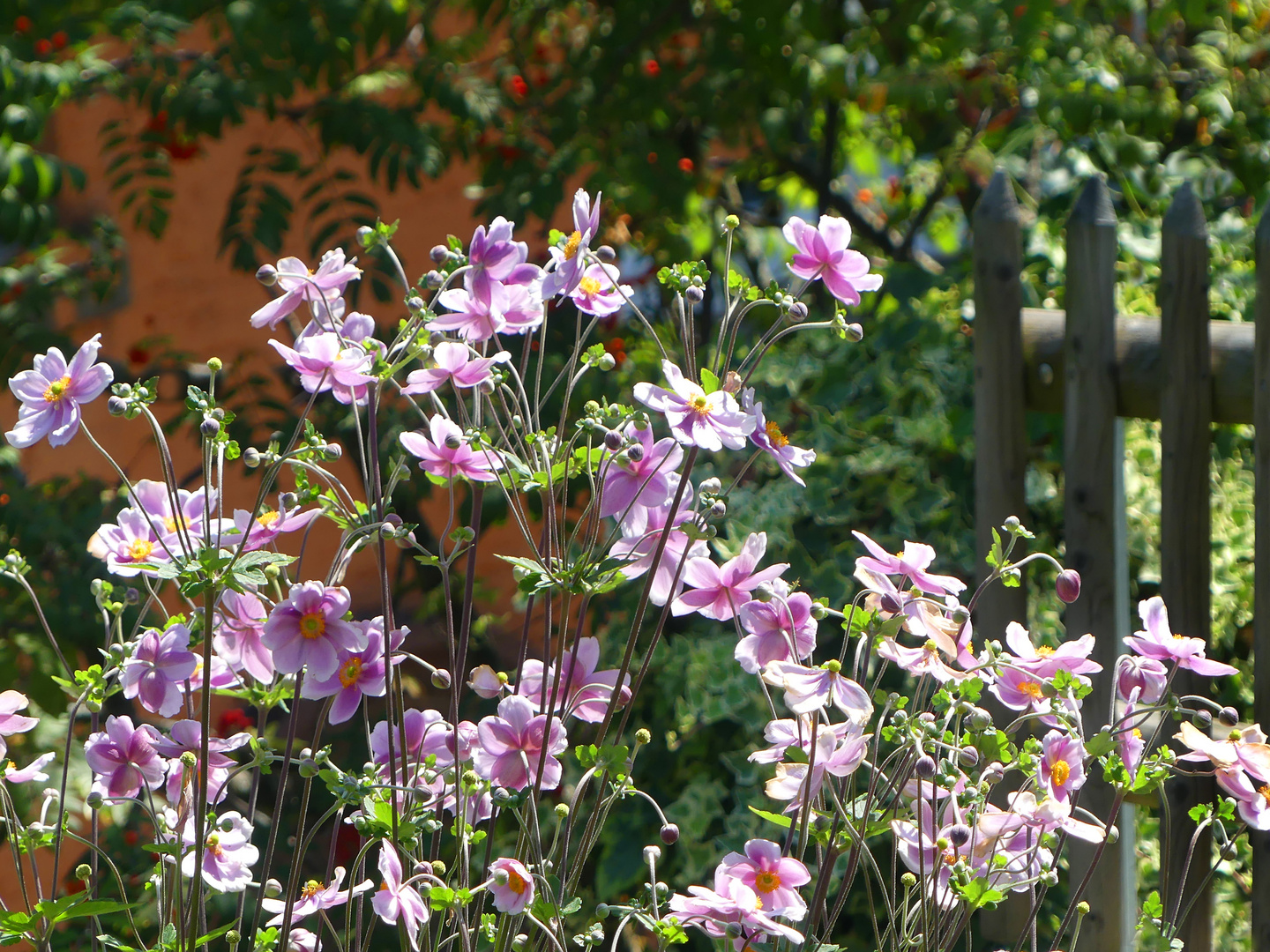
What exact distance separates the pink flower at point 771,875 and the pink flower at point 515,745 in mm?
169

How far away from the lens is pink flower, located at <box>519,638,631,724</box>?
108 cm

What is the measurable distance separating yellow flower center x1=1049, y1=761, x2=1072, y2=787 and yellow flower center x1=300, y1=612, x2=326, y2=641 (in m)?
0.60

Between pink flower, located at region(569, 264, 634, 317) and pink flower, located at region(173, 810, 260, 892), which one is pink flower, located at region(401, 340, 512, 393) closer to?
pink flower, located at region(569, 264, 634, 317)

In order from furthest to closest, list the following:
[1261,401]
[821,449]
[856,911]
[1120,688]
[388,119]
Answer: [388,119] < [821,449] < [856,911] < [1261,401] < [1120,688]

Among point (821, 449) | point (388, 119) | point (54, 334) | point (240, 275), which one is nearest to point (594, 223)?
point (821, 449)

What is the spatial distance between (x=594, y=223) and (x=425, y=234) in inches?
151

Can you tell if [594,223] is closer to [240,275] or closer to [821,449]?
[821,449]

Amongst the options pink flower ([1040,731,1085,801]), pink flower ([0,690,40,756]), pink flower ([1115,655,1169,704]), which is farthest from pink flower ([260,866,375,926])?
pink flower ([1115,655,1169,704])

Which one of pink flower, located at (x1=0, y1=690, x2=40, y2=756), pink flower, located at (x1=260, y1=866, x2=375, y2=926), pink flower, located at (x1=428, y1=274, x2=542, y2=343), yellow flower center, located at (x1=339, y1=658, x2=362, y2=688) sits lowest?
pink flower, located at (x1=260, y1=866, x2=375, y2=926)

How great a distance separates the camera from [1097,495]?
2.03 meters

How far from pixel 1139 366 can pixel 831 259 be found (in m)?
1.09

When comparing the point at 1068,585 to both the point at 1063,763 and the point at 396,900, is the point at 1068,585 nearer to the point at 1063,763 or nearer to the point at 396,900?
the point at 1063,763

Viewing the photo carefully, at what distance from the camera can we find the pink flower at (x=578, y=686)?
3.55 ft

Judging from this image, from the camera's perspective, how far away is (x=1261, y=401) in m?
1.79
